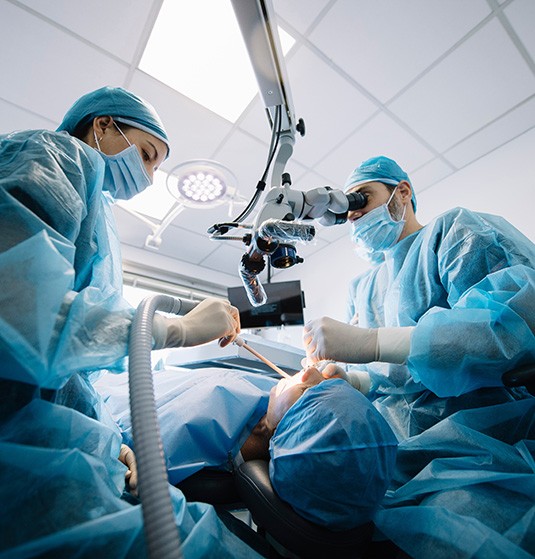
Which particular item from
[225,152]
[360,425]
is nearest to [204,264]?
[225,152]

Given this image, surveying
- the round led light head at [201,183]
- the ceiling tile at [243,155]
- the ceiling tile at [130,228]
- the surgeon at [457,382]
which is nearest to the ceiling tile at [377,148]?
the ceiling tile at [243,155]

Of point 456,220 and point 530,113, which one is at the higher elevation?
point 530,113

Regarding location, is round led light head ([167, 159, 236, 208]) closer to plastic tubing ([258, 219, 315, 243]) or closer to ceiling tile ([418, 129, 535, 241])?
plastic tubing ([258, 219, 315, 243])

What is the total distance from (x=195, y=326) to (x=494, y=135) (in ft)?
8.41

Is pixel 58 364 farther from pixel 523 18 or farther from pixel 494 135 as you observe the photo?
pixel 494 135

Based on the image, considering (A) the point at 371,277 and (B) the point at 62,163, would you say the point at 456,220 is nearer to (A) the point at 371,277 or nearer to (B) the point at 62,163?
(A) the point at 371,277

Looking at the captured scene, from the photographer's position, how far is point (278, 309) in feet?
9.03

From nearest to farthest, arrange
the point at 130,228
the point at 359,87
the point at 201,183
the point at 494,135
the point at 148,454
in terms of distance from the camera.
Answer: the point at 148,454, the point at 201,183, the point at 359,87, the point at 494,135, the point at 130,228

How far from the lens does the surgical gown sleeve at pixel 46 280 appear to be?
1.45 feet

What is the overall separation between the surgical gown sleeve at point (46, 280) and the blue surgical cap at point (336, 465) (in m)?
0.45

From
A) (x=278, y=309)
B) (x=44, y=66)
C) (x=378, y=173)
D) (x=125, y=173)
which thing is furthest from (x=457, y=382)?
(x=44, y=66)

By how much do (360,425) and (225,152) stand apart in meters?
2.12

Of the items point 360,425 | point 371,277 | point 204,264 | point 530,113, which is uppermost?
point 530,113

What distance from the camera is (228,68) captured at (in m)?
1.68
